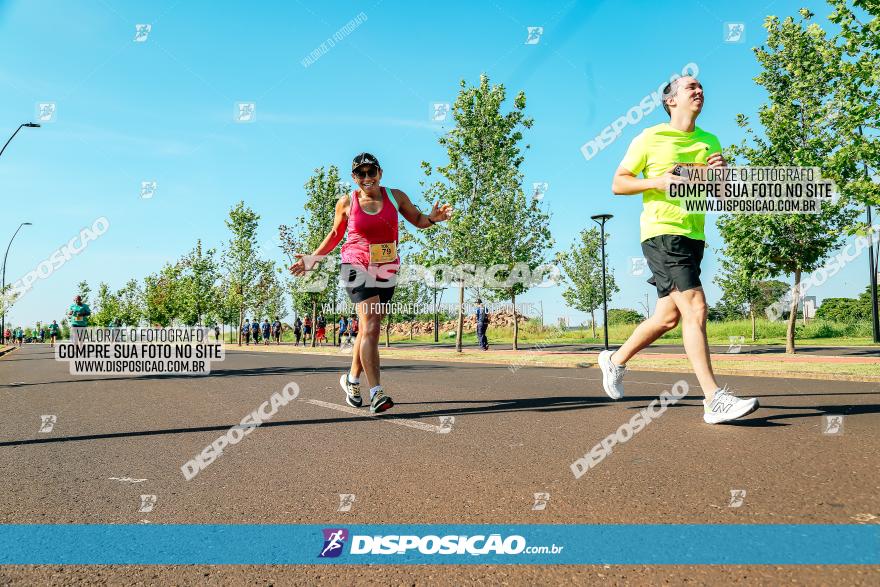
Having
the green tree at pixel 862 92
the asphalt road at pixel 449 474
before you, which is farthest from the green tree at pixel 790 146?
the asphalt road at pixel 449 474

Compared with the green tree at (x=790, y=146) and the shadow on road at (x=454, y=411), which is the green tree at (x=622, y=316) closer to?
the green tree at (x=790, y=146)

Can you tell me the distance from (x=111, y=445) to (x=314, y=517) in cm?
270

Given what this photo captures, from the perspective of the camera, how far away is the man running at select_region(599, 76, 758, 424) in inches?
181

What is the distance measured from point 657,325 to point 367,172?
299cm

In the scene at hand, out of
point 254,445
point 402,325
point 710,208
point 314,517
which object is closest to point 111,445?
point 254,445

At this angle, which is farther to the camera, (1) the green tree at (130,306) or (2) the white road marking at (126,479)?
(1) the green tree at (130,306)

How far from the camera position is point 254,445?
432 centimetres

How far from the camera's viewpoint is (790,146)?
61.8 feet

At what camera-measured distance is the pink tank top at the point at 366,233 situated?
19.2 feet

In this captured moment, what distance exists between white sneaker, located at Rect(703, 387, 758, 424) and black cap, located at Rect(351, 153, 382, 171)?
3.61 metres

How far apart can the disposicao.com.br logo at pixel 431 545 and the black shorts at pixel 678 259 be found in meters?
3.01

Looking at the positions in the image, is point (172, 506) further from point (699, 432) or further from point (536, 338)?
point (536, 338)

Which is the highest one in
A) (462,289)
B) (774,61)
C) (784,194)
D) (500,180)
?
(774,61)

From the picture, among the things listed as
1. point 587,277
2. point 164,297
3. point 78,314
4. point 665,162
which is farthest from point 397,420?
point 164,297
